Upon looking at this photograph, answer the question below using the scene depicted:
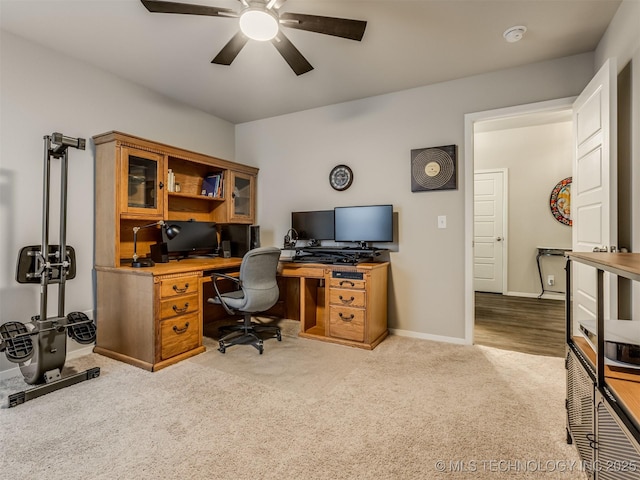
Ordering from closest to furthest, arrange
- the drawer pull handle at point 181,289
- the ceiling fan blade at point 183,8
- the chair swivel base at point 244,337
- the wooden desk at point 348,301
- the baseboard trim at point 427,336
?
the ceiling fan blade at point 183,8 < the drawer pull handle at point 181,289 < the chair swivel base at point 244,337 < the wooden desk at point 348,301 < the baseboard trim at point 427,336

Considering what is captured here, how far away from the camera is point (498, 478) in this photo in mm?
1433

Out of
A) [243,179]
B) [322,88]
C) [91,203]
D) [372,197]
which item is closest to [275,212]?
[243,179]

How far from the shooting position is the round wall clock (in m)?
3.66

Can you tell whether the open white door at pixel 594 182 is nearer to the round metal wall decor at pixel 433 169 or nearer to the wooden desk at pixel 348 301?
the round metal wall decor at pixel 433 169

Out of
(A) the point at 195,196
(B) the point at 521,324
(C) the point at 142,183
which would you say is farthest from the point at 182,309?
(B) the point at 521,324

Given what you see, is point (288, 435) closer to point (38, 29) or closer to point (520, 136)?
point (38, 29)

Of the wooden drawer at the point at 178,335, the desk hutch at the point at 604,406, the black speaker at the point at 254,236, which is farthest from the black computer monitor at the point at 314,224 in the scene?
the desk hutch at the point at 604,406

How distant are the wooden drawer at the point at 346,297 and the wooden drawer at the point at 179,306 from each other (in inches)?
48.2

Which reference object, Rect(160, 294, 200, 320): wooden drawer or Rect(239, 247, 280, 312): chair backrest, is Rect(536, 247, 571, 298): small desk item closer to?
Rect(239, 247, 280, 312): chair backrest

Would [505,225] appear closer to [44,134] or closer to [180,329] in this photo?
[180,329]

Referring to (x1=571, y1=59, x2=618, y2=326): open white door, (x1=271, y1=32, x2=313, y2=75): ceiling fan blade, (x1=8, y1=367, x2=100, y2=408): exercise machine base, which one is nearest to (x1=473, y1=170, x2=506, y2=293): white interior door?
(x1=571, y1=59, x2=618, y2=326): open white door

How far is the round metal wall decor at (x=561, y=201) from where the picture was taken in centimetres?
499

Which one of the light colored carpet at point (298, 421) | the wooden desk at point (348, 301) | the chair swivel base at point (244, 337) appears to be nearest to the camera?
the light colored carpet at point (298, 421)

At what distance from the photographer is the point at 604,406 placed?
113 cm
